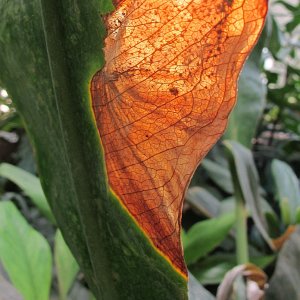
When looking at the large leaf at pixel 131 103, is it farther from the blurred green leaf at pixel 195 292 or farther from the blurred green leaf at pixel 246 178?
the blurred green leaf at pixel 246 178

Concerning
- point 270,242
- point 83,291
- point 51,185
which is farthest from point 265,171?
point 51,185

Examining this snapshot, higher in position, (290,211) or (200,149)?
(200,149)

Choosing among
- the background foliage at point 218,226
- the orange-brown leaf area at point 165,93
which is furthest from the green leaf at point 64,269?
the orange-brown leaf area at point 165,93

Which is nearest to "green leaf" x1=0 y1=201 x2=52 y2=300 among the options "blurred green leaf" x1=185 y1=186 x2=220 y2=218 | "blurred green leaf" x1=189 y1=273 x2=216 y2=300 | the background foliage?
the background foliage

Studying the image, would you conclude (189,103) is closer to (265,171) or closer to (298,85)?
(265,171)

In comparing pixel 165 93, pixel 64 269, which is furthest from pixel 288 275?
pixel 165 93

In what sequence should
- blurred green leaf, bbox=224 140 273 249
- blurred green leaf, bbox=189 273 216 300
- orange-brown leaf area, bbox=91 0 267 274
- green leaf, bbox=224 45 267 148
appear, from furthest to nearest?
green leaf, bbox=224 45 267 148 < blurred green leaf, bbox=224 140 273 249 < blurred green leaf, bbox=189 273 216 300 < orange-brown leaf area, bbox=91 0 267 274

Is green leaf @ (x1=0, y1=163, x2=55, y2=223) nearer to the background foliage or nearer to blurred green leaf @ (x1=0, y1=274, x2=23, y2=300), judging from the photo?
the background foliage
